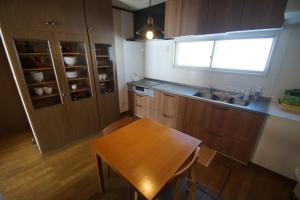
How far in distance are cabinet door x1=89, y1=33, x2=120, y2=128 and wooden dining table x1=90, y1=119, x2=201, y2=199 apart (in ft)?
4.36

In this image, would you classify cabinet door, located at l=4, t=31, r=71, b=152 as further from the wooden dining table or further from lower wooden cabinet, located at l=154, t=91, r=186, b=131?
lower wooden cabinet, located at l=154, t=91, r=186, b=131

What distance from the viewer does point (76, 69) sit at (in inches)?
92.8

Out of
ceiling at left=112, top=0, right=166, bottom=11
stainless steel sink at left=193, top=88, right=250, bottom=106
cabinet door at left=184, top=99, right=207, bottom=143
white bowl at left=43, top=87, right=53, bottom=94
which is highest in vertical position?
ceiling at left=112, top=0, right=166, bottom=11

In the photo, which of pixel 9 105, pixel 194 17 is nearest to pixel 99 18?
pixel 194 17

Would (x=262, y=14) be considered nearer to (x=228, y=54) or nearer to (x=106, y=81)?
(x=228, y=54)

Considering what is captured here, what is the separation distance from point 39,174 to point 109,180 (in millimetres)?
943

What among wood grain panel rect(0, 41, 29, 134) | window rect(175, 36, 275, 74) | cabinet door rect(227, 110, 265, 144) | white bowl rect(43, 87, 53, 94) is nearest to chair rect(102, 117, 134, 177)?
white bowl rect(43, 87, 53, 94)

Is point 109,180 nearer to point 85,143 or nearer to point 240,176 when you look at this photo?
point 85,143

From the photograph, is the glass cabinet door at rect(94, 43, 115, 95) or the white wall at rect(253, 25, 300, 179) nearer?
the white wall at rect(253, 25, 300, 179)

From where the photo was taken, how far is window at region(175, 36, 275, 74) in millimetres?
1960

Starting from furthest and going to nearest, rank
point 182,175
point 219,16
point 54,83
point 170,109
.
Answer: point 170,109
point 54,83
point 219,16
point 182,175

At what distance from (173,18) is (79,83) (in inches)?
78.3

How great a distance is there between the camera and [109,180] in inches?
67.8

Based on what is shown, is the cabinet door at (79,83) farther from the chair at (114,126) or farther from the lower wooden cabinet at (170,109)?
the lower wooden cabinet at (170,109)
